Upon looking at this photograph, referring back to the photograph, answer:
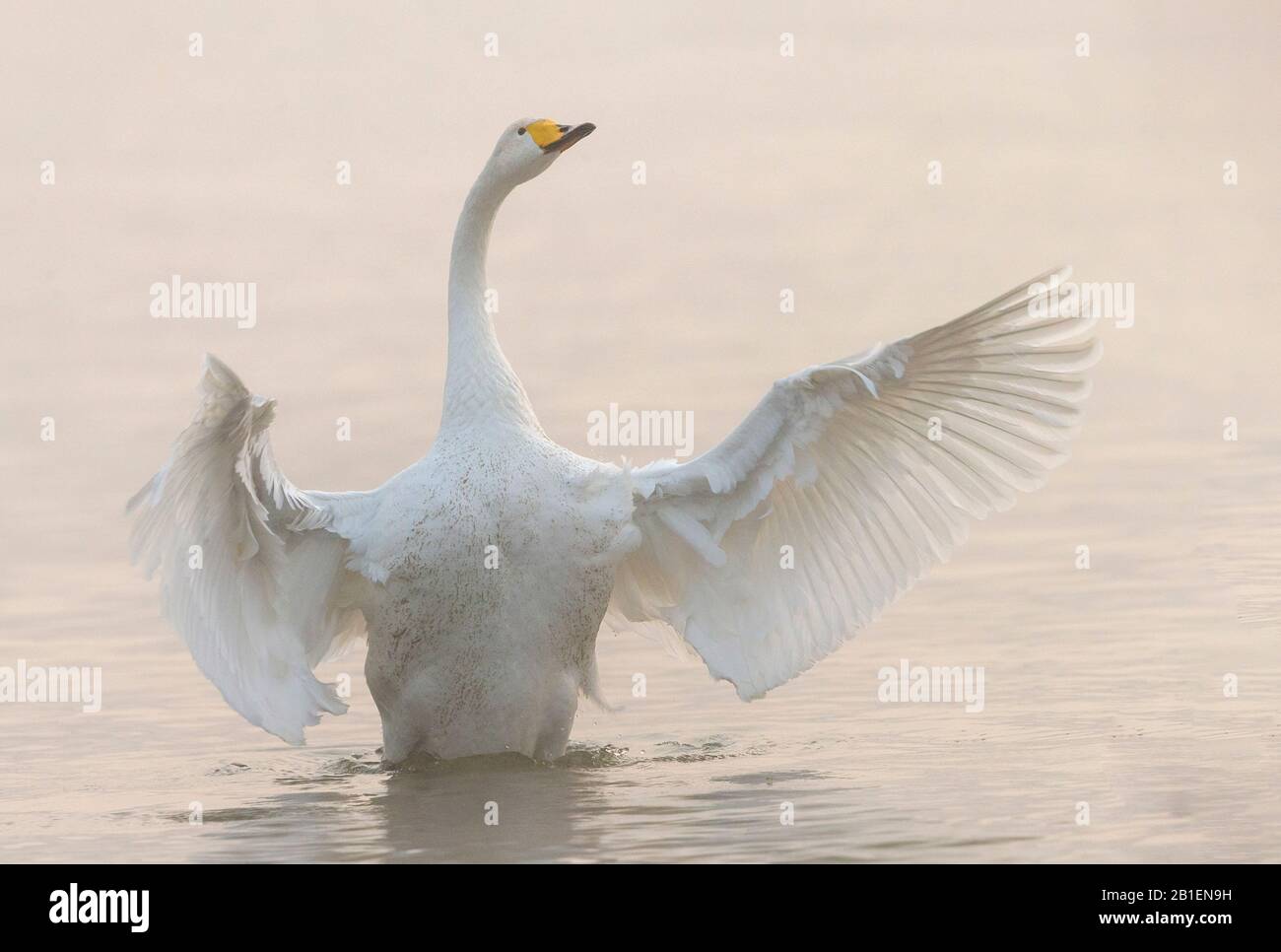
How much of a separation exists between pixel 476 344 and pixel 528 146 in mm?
Result: 1161

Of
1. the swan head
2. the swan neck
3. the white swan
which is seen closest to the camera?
the white swan

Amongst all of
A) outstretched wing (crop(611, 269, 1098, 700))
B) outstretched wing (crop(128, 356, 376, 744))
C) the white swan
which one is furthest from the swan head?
outstretched wing (crop(128, 356, 376, 744))

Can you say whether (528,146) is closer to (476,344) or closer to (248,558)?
(476,344)

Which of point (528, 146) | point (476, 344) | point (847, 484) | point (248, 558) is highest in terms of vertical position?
point (528, 146)

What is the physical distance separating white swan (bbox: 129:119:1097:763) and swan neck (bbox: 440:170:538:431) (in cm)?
2

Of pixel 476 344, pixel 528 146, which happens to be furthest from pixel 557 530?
pixel 528 146

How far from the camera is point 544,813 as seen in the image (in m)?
11.3

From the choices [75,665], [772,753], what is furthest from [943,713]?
[75,665]

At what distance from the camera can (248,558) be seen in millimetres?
11734

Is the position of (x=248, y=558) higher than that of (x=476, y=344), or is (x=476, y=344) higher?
(x=476, y=344)

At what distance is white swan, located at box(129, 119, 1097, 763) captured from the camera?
11.6 m

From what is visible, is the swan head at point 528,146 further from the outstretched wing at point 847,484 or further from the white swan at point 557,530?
the outstretched wing at point 847,484

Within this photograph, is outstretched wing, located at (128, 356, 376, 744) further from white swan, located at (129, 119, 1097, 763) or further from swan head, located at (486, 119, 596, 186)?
swan head, located at (486, 119, 596, 186)

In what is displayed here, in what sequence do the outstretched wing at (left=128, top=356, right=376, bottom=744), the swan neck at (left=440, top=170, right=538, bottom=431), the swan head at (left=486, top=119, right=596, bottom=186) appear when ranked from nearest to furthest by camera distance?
1. the outstretched wing at (left=128, top=356, right=376, bottom=744)
2. the swan neck at (left=440, top=170, right=538, bottom=431)
3. the swan head at (left=486, top=119, right=596, bottom=186)
